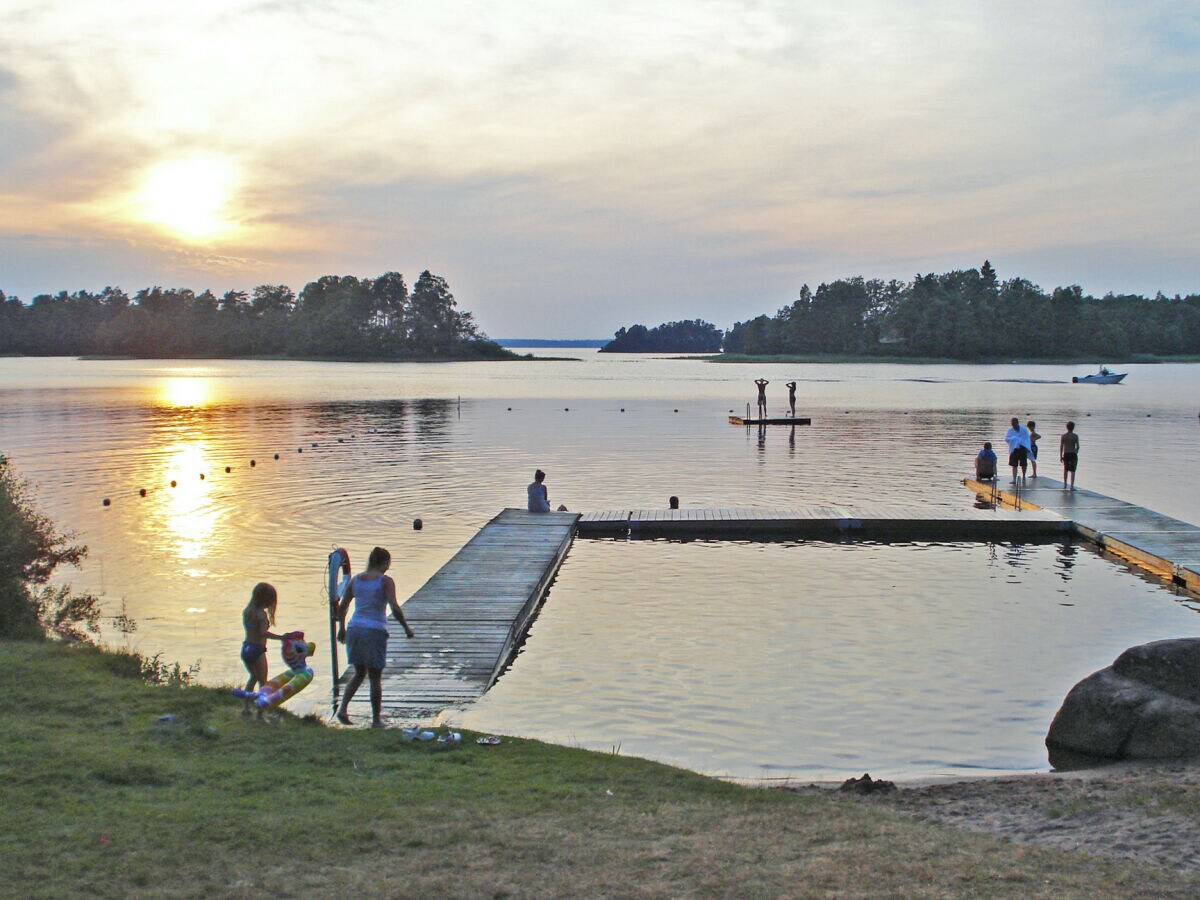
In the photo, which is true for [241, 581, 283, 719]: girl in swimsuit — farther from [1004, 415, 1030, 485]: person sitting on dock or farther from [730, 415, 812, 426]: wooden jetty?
[730, 415, 812, 426]: wooden jetty

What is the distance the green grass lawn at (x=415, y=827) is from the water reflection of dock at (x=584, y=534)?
276cm

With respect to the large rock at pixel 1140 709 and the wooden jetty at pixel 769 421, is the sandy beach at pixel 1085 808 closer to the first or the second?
the large rock at pixel 1140 709

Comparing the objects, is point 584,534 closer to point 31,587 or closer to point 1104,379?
point 31,587

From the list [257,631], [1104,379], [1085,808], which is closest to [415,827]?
[257,631]

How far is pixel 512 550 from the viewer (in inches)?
883

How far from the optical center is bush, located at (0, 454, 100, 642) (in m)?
14.5

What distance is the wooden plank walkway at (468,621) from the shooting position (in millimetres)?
12969

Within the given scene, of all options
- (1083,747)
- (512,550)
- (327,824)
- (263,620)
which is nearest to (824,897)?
(327,824)

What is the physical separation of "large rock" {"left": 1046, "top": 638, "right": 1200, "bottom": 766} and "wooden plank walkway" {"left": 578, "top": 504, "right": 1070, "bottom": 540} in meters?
14.1

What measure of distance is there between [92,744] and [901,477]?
32.3 metres

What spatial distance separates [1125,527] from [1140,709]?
14.9 m

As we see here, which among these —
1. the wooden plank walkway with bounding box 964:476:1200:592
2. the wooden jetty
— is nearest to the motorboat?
the wooden jetty

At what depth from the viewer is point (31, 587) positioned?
1880 centimetres

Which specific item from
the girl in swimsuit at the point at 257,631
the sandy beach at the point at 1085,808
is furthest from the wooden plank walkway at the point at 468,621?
the sandy beach at the point at 1085,808
